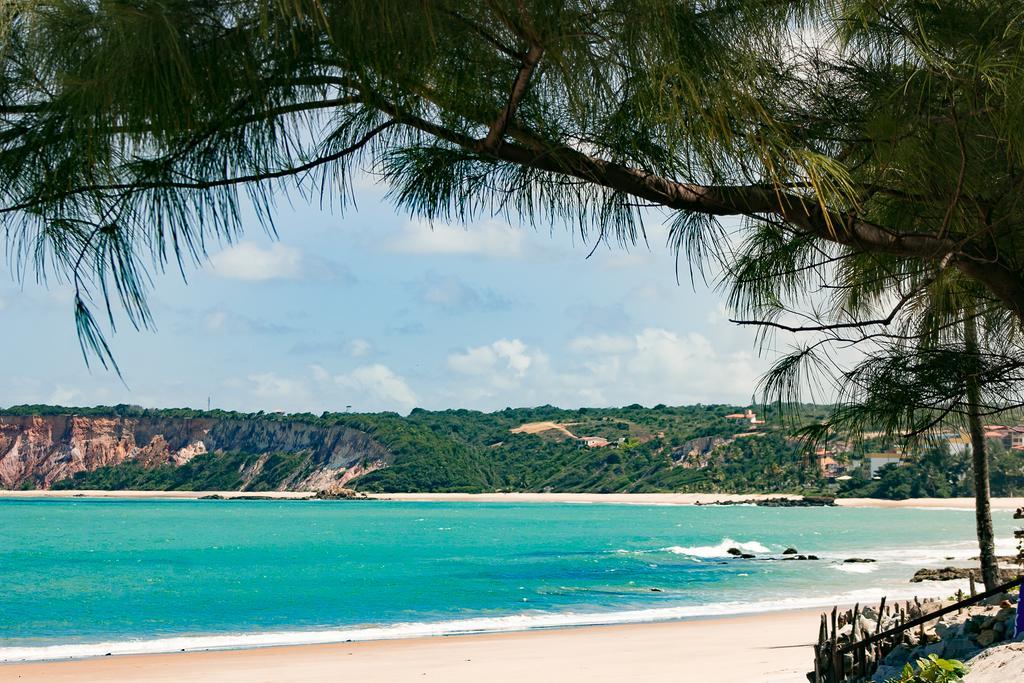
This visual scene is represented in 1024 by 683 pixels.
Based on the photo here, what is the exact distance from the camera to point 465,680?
12383 millimetres

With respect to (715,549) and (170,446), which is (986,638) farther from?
(170,446)

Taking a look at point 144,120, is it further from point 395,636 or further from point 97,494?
point 97,494

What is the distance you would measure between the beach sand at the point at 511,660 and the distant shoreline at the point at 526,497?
189 feet

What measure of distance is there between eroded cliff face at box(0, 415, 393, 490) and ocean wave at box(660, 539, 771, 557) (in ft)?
205

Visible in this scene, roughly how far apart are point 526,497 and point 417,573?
60.2m

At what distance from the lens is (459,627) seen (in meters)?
19.8

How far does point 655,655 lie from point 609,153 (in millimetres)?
12227

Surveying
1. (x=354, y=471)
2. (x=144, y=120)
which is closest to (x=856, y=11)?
(x=144, y=120)

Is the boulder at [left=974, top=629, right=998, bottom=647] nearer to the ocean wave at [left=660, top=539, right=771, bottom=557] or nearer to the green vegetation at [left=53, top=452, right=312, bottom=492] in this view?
the ocean wave at [left=660, top=539, right=771, bottom=557]

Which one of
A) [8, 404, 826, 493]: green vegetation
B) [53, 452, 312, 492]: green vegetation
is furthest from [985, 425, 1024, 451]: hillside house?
[53, 452, 312, 492]: green vegetation

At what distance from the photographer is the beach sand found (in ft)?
41.0

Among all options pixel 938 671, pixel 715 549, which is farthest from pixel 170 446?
pixel 938 671

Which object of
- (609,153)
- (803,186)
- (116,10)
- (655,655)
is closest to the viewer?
(116,10)

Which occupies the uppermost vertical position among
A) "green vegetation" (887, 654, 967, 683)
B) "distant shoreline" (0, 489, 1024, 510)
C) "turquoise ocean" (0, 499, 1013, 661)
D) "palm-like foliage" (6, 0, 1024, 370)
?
"palm-like foliage" (6, 0, 1024, 370)
